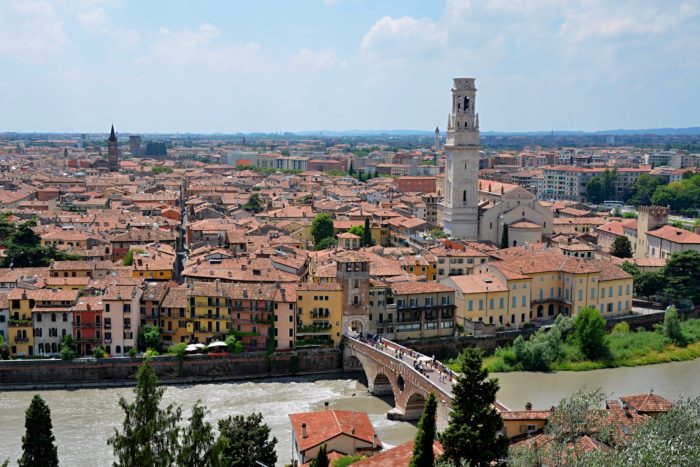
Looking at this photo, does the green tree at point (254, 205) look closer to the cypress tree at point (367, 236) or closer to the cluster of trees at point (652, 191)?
the cypress tree at point (367, 236)

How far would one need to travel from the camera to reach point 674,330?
37.4 metres

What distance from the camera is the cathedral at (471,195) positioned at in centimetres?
5266

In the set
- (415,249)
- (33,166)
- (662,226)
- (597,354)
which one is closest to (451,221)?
(415,249)

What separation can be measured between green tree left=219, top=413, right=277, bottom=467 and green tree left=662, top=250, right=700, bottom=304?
1109 inches

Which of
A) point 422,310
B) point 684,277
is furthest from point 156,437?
point 684,277

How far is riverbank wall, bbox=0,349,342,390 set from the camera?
31.3m

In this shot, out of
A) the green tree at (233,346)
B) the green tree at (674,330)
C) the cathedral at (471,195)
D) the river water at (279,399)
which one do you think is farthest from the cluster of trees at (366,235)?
the river water at (279,399)

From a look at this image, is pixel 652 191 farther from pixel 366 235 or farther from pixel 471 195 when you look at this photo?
pixel 366 235

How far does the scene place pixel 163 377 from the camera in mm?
32219

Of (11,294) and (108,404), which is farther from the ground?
(11,294)

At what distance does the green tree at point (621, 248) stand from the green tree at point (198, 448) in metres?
40.6

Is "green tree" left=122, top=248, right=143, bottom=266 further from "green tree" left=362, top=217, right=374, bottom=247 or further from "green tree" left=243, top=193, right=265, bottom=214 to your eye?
"green tree" left=243, top=193, right=265, bottom=214

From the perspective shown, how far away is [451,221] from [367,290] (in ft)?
66.8

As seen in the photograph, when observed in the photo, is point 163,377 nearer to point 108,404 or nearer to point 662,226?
point 108,404
